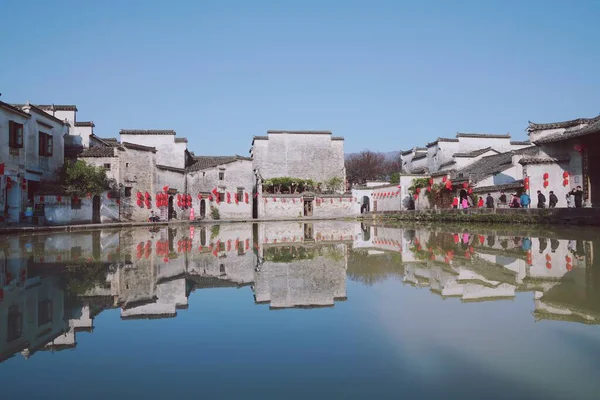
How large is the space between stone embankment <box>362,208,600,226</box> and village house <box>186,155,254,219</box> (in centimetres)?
1559

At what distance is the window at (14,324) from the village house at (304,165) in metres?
36.6

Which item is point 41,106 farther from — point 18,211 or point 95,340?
point 95,340

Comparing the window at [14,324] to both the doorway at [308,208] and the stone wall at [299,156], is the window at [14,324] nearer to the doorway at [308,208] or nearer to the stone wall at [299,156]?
the doorway at [308,208]

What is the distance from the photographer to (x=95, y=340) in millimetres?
3619

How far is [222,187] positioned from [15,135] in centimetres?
1651

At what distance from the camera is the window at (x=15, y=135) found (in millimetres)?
20578

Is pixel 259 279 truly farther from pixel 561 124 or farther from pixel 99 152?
pixel 99 152

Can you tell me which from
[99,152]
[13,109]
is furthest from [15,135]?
[99,152]

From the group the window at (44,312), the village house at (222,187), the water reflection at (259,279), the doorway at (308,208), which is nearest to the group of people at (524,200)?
the water reflection at (259,279)

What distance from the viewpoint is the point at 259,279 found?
662 cm

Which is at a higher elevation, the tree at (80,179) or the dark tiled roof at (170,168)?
the dark tiled roof at (170,168)

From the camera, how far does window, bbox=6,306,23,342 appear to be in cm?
372

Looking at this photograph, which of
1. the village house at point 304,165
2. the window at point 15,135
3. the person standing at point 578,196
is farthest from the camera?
the village house at point 304,165

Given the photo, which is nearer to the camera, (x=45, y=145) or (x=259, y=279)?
(x=259, y=279)
